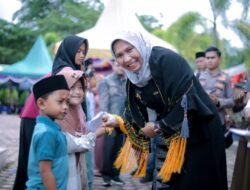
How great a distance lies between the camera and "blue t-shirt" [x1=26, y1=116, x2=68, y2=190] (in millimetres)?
2633

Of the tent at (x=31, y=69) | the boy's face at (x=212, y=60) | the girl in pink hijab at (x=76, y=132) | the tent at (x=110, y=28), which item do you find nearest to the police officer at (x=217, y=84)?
the boy's face at (x=212, y=60)

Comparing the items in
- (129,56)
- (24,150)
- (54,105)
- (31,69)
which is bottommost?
(24,150)

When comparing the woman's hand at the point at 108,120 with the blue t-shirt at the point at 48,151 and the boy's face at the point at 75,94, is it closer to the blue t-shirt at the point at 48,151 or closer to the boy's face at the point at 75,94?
the boy's face at the point at 75,94

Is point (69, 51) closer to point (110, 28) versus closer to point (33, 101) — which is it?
point (33, 101)

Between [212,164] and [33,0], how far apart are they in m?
39.6

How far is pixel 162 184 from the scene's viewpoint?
10.2 feet

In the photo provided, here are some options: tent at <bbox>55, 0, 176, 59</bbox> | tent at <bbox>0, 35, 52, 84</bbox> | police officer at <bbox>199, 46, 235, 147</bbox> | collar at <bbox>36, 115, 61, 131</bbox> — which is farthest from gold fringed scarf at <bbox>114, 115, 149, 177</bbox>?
tent at <bbox>0, 35, 52, 84</bbox>

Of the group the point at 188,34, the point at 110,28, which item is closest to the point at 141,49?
the point at 110,28

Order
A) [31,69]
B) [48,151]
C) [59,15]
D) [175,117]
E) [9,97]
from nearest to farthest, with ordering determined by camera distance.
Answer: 1. [48,151]
2. [175,117]
3. [31,69]
4. [9,97]
5. [59,15]

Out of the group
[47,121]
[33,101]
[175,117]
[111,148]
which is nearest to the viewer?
[47,121]

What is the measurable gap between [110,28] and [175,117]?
9.96m

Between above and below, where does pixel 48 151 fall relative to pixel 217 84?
below

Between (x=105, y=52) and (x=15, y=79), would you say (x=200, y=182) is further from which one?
(x=15, y=79)

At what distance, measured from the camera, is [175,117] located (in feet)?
9.43
